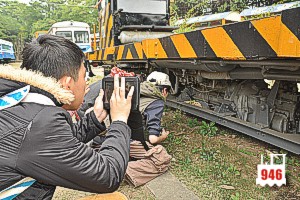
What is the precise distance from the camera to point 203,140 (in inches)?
154

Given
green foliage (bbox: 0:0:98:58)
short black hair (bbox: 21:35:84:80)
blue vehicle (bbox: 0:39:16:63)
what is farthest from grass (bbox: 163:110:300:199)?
green foliage (bbox: 0:0:98:58)

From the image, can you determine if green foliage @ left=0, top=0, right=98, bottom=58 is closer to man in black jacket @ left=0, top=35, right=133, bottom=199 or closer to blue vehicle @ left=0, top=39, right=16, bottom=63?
blue vehicle @ left=0, top=39, right=16, bottom=63

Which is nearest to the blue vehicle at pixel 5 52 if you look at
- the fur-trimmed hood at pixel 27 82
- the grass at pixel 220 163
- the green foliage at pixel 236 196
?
the grass at pixel 220 163

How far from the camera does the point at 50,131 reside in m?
1.12

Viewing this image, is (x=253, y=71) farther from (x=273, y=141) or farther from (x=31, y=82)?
(x=31, y=82)

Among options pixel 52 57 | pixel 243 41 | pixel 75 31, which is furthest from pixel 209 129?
pixel 75 31

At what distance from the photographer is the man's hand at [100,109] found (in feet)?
5.66

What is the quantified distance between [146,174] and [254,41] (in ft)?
4.76

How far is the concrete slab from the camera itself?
106 inches

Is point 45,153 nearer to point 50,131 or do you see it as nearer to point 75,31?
point 50,131

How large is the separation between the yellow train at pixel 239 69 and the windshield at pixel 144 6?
654mm

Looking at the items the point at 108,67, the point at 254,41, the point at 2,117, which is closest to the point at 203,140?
the point at 254,41

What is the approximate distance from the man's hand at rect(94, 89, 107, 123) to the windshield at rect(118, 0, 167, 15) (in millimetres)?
4897

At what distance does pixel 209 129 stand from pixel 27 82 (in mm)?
3159
